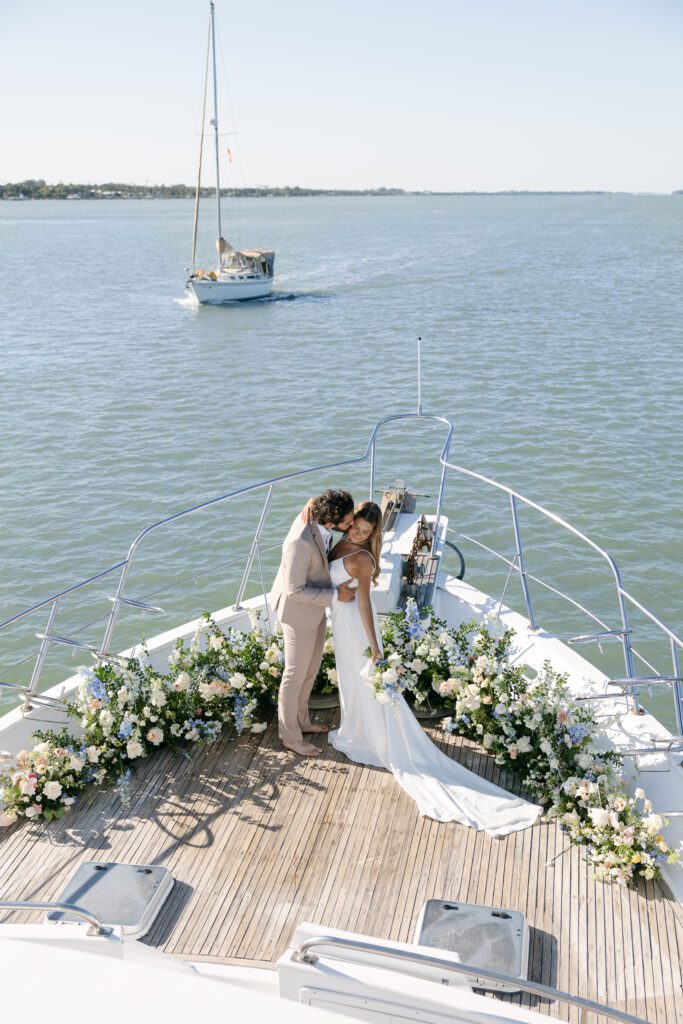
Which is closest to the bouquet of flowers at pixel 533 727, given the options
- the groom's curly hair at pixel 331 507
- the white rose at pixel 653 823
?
the white rose at pixel 653 823

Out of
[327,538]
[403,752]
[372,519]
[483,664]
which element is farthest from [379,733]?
[372,519]

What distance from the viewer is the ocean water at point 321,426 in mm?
13242

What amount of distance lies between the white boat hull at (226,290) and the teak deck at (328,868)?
116 ft

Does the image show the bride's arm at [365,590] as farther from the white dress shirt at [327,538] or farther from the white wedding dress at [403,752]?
the white dress shirt at [327,538]

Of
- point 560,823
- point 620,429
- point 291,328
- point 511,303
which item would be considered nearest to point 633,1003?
point 560,823

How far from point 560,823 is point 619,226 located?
Result: 95.1 m

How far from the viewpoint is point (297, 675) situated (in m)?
5.81

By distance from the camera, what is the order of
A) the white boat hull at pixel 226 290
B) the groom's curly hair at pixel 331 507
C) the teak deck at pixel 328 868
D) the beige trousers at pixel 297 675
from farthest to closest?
the white boat hull at pixel 226 290 → the beige trousers at pixel 297 675 → the groom's curly hair at pixel 331 507 → the teak deck at pixel 328 868

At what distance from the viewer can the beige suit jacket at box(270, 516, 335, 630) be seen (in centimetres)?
534

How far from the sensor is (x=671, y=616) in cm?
1180

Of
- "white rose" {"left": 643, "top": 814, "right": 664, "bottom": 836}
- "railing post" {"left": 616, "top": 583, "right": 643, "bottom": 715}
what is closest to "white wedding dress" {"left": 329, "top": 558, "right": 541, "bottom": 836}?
"white rose" {"left": 643, "top": 814, "right": 664, "bottom": 836}

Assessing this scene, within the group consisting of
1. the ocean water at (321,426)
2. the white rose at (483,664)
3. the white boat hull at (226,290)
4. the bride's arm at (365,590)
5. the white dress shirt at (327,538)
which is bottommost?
the ocean water at (321,426)

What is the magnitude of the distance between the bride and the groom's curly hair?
0.10m

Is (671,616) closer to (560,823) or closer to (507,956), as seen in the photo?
(560,823)
